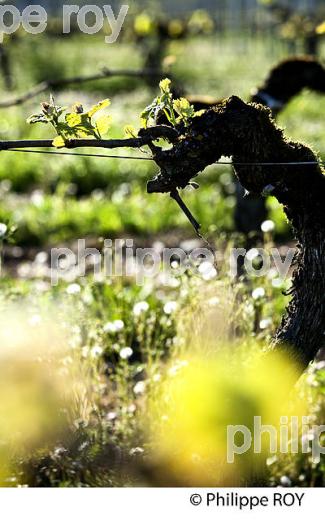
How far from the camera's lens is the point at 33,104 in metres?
14.3

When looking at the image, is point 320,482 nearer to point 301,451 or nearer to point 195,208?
point 301,451

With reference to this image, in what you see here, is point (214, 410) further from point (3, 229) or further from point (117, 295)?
point (117, 295)

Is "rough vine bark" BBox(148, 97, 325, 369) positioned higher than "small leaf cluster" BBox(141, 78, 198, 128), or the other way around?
"small leaf cluster" BBox(141, 78, 198, 128)

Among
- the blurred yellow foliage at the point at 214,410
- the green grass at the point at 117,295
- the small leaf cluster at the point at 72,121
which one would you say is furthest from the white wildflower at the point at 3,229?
the small leaf cluster at the point at 72,121

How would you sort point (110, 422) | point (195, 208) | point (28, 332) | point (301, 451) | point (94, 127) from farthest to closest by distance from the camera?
point (195, 208) → point (28, 332) → point (110, 422) → point (301, 451) → point (94, 127)

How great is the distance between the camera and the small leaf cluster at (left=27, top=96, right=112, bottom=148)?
7.95 feet

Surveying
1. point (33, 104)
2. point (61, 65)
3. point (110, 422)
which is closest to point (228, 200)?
point (110, 422)

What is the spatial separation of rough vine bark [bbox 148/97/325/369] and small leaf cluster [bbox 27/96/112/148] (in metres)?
0.22

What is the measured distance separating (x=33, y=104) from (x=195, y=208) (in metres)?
7.72

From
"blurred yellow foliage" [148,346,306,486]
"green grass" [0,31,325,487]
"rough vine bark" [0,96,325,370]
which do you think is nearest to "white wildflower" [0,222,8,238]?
"green grass" [0,31,325,487]

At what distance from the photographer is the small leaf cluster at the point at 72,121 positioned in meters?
2.42

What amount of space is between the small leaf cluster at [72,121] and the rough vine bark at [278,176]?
8.5 inches

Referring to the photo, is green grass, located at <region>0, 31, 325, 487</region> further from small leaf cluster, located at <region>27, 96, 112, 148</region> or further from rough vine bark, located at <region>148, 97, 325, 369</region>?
small leaf cluster, located at <region>27, 96, 112, 148</region>

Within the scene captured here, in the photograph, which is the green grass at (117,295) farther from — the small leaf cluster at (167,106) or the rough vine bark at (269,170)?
the small leaf cluster at (167,106)
